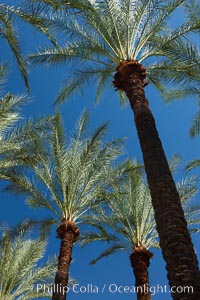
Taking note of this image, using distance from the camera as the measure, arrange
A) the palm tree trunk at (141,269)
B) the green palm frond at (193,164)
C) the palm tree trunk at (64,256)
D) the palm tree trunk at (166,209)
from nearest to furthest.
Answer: the palm tree trunk at (166,209) < the palm tree trunk at (64,256) < the palm tree trunk at (141,269) < the green palm frond at (193,164)

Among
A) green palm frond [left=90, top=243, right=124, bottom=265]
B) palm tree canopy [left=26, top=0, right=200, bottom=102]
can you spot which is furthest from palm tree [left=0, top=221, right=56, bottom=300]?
palm tree canopy [left=26, top=0, right=200, bottom=102]

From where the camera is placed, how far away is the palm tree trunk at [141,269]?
11.9 meters

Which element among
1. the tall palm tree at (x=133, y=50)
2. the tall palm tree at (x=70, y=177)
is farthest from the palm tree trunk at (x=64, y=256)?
the tall palm tree at (x=133, y=50)

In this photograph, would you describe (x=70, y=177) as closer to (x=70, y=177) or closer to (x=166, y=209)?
(x=70, y=177)

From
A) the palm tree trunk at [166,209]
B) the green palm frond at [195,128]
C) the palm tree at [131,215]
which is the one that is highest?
the green palm frond at [195,128]

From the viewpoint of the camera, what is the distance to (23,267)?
50.6 ft

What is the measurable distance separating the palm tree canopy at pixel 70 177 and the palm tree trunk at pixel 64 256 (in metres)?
0.55

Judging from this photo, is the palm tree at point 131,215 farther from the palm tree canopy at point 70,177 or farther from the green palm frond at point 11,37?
the green palm frond at point 11,37

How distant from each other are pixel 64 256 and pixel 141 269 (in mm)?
2558

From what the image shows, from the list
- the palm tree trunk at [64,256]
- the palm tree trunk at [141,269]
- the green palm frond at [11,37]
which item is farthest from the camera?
the palm tree trunk at [141,269]

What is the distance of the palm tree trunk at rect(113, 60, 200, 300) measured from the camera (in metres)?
5.48

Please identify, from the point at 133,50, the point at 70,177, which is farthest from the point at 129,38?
the point at 70,177

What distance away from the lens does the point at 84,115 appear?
50.3ft

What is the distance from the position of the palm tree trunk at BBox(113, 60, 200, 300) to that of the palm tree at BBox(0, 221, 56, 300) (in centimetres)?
829
